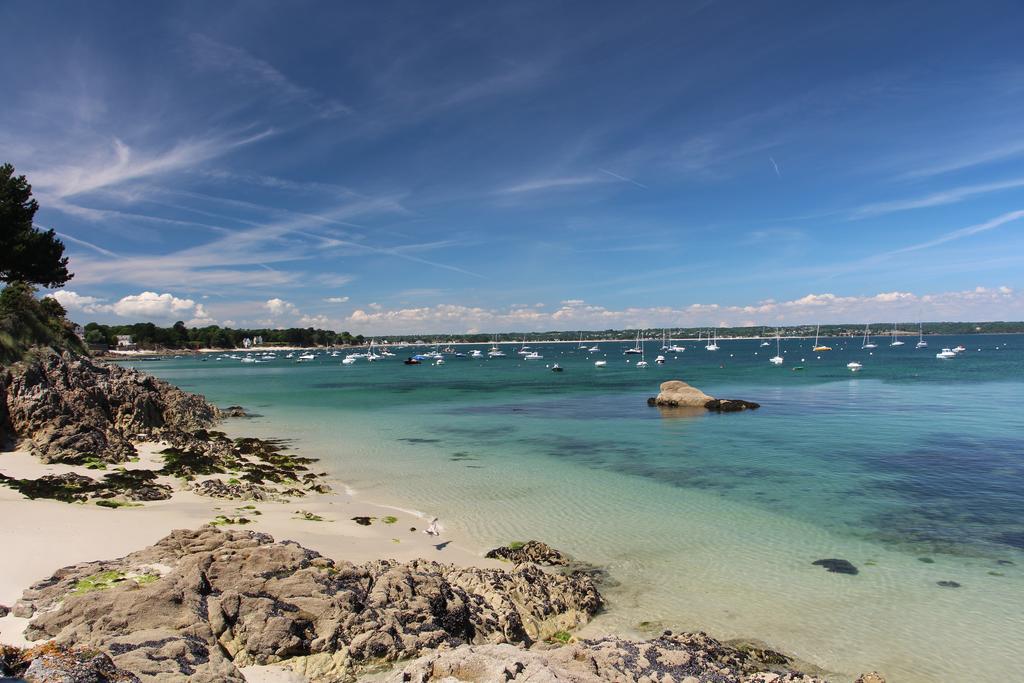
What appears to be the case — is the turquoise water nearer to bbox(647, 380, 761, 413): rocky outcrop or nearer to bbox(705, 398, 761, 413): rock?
bbox(705, 398, 761, 413): rock

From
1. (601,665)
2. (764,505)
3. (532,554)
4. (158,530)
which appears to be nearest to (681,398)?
(764,505)

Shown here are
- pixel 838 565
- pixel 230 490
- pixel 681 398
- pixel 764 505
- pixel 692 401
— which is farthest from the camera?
pixel 681 398

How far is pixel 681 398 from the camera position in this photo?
152 feet

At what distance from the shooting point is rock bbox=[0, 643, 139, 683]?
182 inches

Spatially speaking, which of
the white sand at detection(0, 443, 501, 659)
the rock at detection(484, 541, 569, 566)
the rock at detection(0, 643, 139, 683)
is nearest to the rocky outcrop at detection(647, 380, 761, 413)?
the white sand at detection(0, 443, 501, 659)

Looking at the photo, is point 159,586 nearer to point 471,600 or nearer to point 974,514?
point 471,600

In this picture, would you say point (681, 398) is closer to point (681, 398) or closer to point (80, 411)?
point (681, 398)

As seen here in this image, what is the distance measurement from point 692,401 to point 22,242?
50890 mm

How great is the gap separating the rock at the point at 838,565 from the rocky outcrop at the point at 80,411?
25177mm

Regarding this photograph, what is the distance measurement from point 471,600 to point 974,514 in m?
17.0

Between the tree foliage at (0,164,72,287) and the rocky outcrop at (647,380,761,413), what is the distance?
1917 inches

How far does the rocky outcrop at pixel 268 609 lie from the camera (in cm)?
723

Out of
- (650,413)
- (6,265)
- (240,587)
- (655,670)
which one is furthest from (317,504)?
(6,265)

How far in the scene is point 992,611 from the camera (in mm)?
11078
